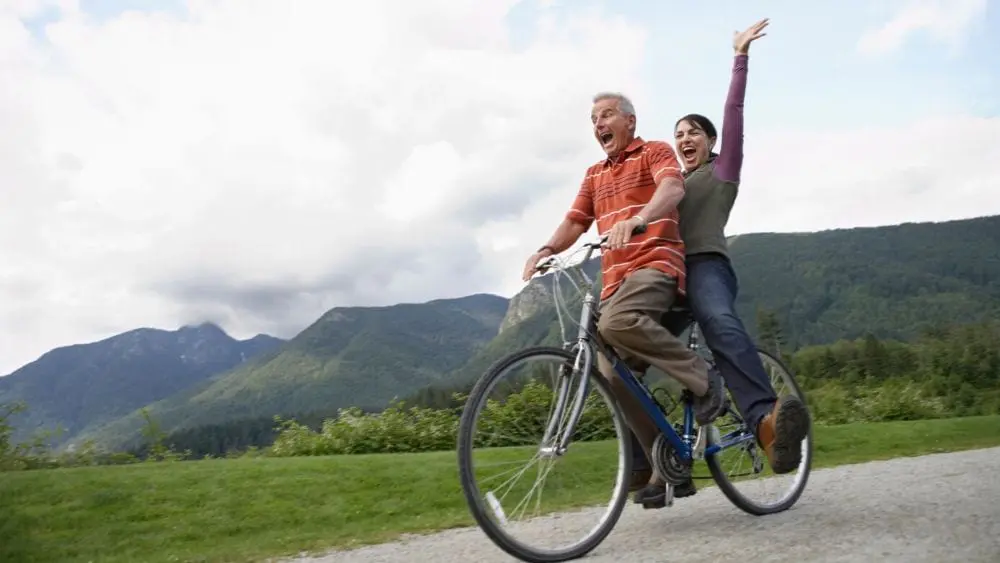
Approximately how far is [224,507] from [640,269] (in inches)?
174

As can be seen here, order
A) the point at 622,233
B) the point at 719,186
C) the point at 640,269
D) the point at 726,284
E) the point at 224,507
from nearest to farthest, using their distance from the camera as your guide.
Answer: the point at 622,233, the point at 640,269, the point at 726,284, the point at 719,186, the point at 224,507

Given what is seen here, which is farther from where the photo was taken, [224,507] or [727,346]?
[224,507]

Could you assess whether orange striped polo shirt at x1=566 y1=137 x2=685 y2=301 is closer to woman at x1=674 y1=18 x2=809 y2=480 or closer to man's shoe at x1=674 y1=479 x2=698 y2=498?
woman at x1=674 y1=18 x2=809 y2=480

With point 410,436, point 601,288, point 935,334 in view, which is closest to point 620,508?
point 601,288

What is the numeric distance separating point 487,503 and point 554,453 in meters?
0.48

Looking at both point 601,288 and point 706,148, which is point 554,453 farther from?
point 706,148

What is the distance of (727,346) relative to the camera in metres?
4.33

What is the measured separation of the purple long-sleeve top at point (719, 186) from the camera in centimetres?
454

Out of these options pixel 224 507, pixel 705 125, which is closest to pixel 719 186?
pixel 705 125

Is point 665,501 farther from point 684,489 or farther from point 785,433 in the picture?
point 785,433

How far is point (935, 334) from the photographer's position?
105312mm

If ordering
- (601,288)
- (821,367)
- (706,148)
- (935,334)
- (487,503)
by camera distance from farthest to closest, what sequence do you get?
1. (935,334)
2. (821,367)
3. (706,148)
4. (601,288)
5. (487,503)

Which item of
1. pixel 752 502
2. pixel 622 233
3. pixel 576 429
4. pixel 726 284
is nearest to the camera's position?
pixel 622 233

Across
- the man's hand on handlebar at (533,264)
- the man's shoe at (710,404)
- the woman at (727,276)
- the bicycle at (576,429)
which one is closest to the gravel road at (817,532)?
the bicycle at (576,429)
